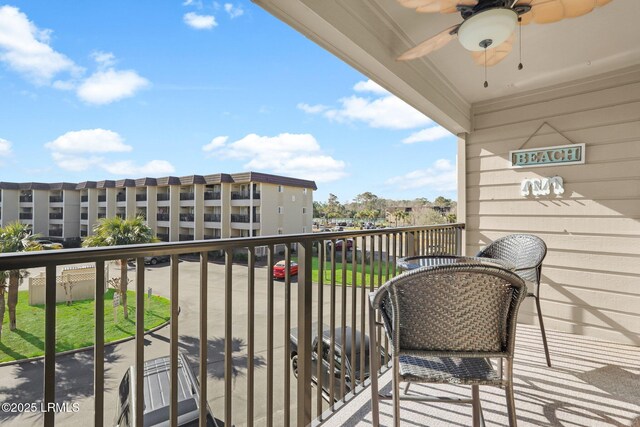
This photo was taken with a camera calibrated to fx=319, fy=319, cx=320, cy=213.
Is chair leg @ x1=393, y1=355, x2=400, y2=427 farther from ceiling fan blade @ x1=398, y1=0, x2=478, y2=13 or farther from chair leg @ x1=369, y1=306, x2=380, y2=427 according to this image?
ceiling fan blade @ x1=398, y1=0, x2=478, y2=13

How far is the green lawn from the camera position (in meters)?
10.7

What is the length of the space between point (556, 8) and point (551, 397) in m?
2.13

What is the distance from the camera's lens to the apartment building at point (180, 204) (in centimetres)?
2352

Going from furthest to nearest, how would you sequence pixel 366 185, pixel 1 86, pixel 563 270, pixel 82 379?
1. pixel 366 185
2. pixel 1 86
3. pixel 82 379
4. pixel 563 270

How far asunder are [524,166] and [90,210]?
104 ft

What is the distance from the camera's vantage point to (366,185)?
38.8 meters

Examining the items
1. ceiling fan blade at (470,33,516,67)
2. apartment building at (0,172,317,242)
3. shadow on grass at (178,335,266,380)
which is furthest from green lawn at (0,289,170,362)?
ceiling fan blade at (470,33,516,67)

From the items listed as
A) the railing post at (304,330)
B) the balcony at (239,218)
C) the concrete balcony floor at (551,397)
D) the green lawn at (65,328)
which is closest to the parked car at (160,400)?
the railing post at (304,330)

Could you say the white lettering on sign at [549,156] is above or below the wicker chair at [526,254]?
above

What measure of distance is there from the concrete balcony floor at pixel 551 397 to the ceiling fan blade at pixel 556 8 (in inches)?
82.3

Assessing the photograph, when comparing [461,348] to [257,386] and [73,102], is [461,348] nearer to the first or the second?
[257,386]

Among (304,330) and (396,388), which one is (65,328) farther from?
(396,388)

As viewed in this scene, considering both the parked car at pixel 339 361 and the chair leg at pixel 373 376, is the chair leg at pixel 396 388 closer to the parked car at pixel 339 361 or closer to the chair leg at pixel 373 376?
the chair leg at pixel 373 376

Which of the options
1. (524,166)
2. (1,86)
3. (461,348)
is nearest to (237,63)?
(1,86)
